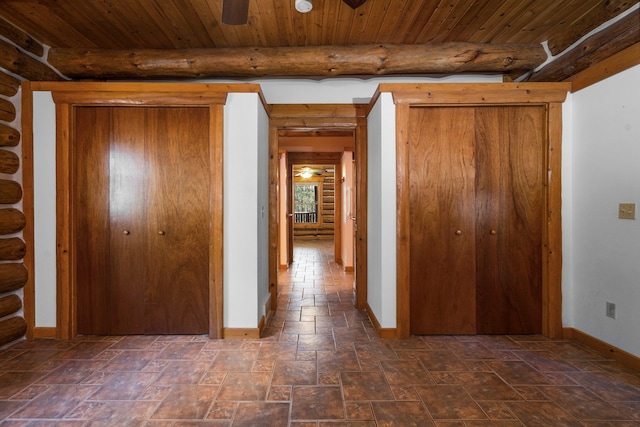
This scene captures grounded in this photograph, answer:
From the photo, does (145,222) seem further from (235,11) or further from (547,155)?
(547,155)

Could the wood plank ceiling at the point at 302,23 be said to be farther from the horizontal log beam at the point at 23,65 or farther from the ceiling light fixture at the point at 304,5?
the horizontal log beam at the point at 23,65

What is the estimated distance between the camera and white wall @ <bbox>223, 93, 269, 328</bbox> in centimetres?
272

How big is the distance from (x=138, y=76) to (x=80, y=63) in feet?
1.66

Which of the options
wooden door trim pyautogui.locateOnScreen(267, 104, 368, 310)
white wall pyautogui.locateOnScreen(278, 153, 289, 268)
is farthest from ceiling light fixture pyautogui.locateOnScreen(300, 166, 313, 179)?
wooden door trim pyautogui.locateOnScreen(267, 104, 368, 310)

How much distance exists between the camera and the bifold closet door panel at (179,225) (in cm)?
273

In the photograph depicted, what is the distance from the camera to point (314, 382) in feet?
6.63

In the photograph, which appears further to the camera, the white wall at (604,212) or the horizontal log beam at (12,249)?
the horizontal log beam at (12,249)

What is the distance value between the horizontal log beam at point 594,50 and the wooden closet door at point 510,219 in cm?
41

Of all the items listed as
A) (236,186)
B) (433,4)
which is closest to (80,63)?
(236,186)

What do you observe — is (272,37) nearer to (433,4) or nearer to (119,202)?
(433,4)

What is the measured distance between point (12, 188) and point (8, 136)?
→ 1.44 feet

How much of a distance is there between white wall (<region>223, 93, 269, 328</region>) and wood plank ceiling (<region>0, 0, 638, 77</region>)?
2.22 ft

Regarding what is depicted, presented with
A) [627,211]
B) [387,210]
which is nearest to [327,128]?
[387,210]

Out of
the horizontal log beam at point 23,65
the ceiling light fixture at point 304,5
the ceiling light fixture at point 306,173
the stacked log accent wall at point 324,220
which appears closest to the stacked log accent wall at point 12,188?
the horizontal log beam at point 23,65
